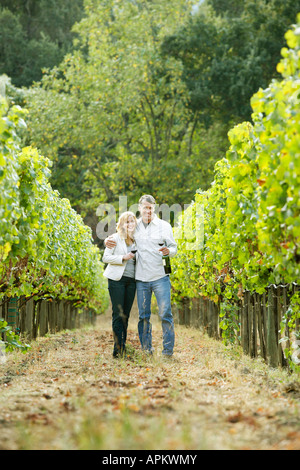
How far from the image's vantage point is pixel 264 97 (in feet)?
14.2

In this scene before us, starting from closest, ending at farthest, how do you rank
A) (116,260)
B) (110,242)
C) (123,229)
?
1. (116,260)
2. (110,242)
3. (123,229)

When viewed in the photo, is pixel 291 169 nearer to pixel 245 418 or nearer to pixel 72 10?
pixel 245 418

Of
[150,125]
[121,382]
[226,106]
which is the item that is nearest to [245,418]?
[121,382]

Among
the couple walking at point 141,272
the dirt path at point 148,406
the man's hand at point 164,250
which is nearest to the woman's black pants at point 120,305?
A: the couple walking at point 141,272

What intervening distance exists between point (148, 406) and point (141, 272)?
10.4 ft

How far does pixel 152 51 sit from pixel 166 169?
5.37 metres

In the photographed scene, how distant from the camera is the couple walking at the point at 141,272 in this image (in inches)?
268

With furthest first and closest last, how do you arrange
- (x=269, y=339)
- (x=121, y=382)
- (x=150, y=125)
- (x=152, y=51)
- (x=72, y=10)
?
(x=72, y=10) → (x=150, y=125) → (x=152, y=51) → (x=269, y=339) → (x=121, y=382)

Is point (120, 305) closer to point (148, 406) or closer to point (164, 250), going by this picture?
point (164, 250)

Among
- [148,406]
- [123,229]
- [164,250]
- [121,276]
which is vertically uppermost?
[123,229]

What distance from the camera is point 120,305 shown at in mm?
6758

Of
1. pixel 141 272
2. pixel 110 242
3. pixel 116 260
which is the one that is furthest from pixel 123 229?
pixel 141 272

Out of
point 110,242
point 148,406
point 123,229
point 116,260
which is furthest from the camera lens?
point 123,229

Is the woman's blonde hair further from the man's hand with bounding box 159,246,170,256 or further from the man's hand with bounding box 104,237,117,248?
the man's hand with bounding box 159,246,170,256
